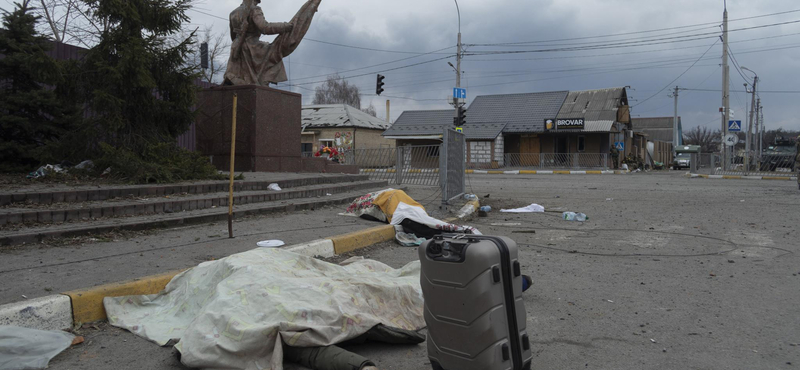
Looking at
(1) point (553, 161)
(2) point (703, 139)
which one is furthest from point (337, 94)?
(2) point (703, 139)

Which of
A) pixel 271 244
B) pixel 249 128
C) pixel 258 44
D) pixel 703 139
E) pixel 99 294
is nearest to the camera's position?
pixel 99 294

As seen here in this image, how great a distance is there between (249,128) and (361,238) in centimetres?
724

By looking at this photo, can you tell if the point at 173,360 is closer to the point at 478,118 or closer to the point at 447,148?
the point at 447,148

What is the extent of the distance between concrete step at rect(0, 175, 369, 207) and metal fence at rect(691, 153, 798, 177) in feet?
78.5

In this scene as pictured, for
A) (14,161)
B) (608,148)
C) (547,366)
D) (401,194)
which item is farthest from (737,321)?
(608,148)

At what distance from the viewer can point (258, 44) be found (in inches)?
555

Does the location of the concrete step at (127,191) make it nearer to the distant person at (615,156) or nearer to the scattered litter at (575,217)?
the scattered litter at (575,217)

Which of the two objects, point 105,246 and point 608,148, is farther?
point 608,148

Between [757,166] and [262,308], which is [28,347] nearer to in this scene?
[262,308]

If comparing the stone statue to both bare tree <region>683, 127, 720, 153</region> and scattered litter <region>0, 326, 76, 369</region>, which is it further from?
bare tree <region>683, 127, 720, 153</region>

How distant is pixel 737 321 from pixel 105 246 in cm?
589

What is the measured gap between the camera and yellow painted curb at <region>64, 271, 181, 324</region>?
361 cm

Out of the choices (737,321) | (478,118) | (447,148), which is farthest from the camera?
(478,118)

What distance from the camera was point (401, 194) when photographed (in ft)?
27.5
